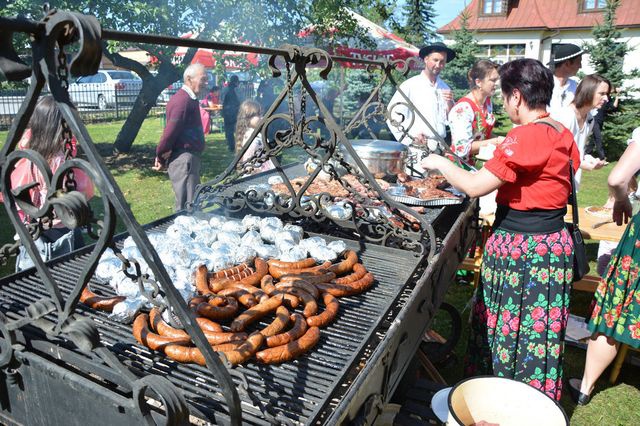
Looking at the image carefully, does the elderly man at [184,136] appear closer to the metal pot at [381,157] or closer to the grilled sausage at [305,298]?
the metal pot at [381,157]

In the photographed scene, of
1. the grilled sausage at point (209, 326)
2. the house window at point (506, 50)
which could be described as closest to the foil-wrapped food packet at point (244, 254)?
the grilled sausage at point (209, 326)

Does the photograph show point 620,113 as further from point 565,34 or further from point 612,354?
point 565,34

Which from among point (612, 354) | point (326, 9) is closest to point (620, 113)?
point (326, 9)

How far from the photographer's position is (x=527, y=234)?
2977 mm

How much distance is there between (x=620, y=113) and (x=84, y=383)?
16825mm

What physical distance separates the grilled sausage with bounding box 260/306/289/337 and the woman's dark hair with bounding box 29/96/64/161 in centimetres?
212

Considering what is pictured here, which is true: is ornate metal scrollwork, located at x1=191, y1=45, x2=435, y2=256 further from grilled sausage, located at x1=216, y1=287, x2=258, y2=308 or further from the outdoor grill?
grilled sausage, located at x1=216, y1=287, x2=258, y2=308

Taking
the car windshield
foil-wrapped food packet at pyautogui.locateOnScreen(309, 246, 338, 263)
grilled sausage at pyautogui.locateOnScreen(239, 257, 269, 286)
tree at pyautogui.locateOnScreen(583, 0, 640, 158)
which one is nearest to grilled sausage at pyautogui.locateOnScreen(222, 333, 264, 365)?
grilled sausage at pyautogui.locateOnScreen(239, 257, 269, 286)

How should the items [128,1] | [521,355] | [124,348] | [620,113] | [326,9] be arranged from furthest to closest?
[620,113] → [326,9] → [128,1] → [521,355] → [124,348]

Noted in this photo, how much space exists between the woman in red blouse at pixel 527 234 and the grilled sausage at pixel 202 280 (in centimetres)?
149

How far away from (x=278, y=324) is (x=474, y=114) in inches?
146

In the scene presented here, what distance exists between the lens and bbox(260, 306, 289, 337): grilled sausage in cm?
202

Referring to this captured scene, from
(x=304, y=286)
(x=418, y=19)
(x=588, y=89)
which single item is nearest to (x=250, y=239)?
(x=304, y=286)

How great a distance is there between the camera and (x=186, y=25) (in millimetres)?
9523
